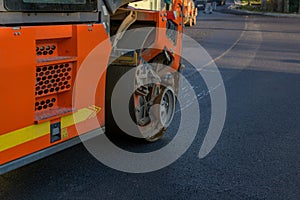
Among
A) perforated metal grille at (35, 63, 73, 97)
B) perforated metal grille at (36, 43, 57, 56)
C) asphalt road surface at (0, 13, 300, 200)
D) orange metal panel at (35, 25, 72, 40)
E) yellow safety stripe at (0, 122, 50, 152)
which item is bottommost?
asphalt road surface at (0, 13, 300, 200)

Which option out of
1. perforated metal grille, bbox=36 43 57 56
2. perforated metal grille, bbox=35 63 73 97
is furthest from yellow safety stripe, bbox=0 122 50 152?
perforated metal grille, bbox=36 43 57 56

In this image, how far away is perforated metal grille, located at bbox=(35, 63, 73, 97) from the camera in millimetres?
3678

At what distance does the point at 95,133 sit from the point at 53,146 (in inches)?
21.2

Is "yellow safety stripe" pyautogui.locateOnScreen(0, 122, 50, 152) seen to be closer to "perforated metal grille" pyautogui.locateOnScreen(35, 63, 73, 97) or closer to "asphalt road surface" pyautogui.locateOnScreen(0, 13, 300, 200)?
"perforated metal grille" pyautogui.locateOnScreen(35, 63, 73, 97)

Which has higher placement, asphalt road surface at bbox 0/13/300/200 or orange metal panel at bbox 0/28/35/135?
orange metal panel at bbox 0/28/35/135

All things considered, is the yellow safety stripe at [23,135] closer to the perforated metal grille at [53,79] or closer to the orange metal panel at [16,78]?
the orange metal panel at [16,78]

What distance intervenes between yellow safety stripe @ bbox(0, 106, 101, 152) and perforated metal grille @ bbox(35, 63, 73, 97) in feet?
0.77

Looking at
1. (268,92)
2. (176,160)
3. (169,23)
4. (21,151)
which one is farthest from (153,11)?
(268,92)

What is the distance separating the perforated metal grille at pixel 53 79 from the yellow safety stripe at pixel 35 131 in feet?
0.77

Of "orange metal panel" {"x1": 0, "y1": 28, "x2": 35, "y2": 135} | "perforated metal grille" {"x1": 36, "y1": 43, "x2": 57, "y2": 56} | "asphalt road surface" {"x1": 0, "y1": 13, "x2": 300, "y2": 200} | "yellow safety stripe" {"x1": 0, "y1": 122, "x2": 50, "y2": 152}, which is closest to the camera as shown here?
"orange metal panel" {"x1": 0, "y1": 28, "x2": 35, "y2": 135}

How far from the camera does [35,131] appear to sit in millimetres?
3656

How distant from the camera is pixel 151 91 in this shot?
5.49 m

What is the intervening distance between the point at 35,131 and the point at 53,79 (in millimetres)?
425

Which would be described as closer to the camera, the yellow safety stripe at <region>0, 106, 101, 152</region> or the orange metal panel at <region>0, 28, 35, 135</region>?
the orange metal panel at <region>0, 28, 35, 135</region>
